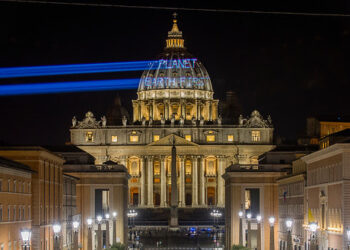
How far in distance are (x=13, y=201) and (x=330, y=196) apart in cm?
2046

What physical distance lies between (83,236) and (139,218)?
175 ft

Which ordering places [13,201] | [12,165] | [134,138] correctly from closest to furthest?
[12,165]
[13,201]
[134,138]

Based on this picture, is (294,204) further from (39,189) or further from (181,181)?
(181,181)

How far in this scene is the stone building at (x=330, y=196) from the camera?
6588 cm

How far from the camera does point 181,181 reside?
644 ft

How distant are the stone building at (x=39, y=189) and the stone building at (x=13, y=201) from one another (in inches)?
39.6

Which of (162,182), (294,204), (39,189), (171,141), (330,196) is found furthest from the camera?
(162,182)

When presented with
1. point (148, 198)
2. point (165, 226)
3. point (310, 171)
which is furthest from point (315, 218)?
point (148, 198)

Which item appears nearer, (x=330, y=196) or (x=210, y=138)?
(x=330, y=196)

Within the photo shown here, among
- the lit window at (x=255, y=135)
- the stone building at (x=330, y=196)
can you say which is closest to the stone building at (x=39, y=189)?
the stone building at (x=330, y=196)

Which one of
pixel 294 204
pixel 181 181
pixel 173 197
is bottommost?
pixel 294 204

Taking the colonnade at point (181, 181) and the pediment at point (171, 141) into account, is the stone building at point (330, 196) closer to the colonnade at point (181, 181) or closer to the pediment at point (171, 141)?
the pediment at point (171, 141)

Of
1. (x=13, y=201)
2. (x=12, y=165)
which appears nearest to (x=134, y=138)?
(x=13, y=201)

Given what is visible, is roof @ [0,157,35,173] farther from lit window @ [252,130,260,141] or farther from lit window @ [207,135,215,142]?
lit window @ [207,135,215,142]
